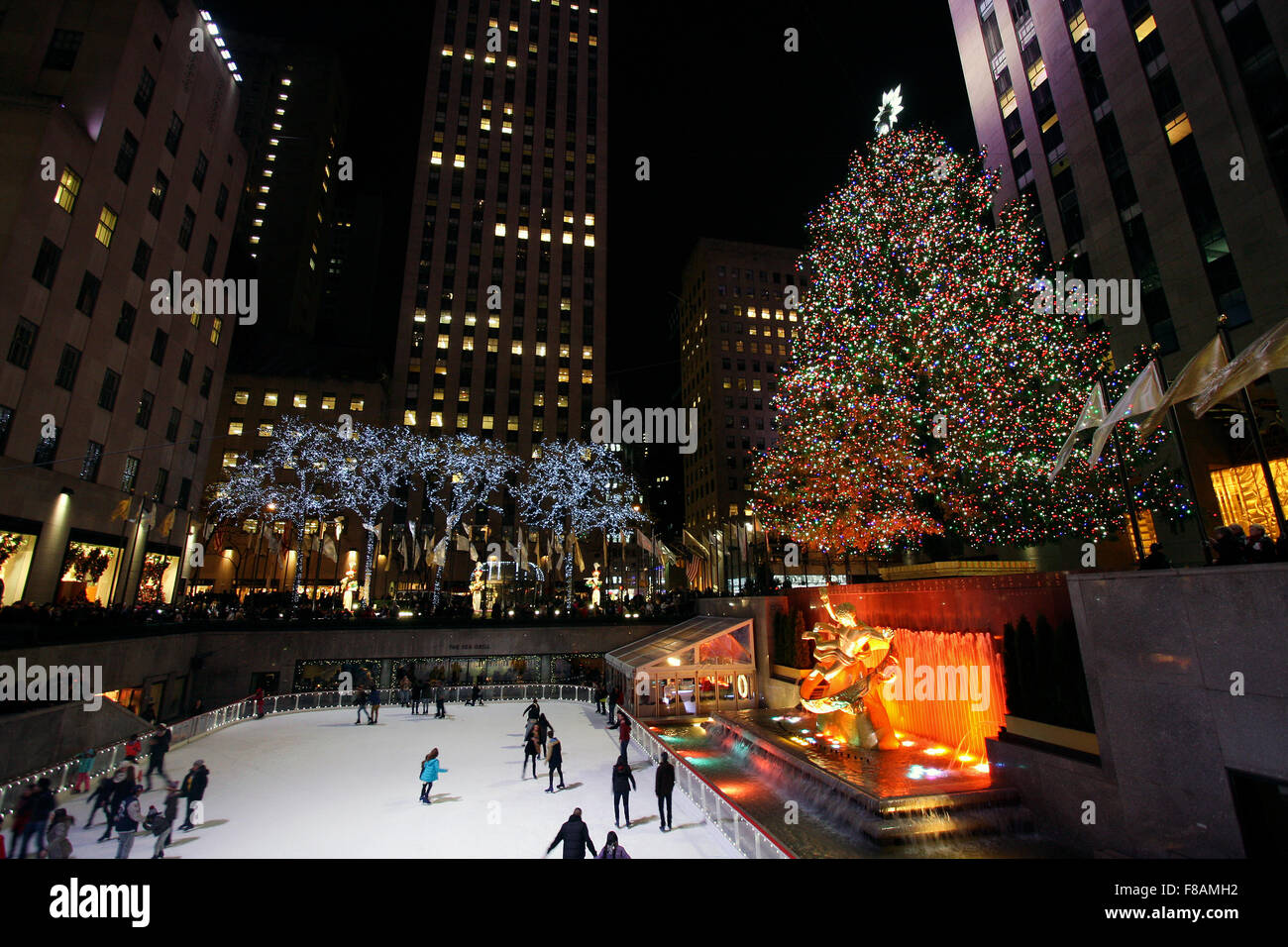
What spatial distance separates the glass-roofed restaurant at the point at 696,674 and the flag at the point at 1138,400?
48.0 ft

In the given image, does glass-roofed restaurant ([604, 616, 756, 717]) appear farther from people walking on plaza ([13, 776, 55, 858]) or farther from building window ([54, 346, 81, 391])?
building window ([54, 346, 81, 391])

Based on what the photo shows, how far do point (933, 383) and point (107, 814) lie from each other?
23.1 m

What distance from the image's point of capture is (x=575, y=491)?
161 ft

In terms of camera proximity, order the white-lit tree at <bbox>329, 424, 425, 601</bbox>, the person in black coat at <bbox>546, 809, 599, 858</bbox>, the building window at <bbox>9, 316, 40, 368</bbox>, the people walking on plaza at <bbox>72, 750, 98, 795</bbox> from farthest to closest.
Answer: the white-lit tree at <bbox>329, 424, 425, 601</bbox> < the building window at <bbox>9, 316, 40, 368</bbox> < the people walking on plaza at <bbox>72, 750, 98, 795</bbox> < the person in black coat at <bbox>546, 809, 599, 858</bbox>

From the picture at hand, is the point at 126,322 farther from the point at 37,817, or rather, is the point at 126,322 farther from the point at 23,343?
the point at 37,817

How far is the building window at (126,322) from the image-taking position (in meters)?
27.0

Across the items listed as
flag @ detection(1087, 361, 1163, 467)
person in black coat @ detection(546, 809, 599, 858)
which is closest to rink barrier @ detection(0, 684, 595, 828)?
person in black coat @ detection(546, 809, 599, 858)

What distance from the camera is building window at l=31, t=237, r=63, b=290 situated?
22.2 m

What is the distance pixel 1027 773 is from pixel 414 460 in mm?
46486

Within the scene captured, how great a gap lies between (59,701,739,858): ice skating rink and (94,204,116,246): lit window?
73.3ft
